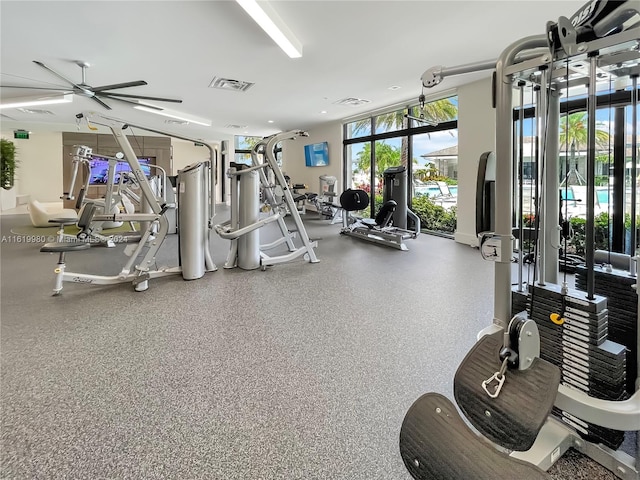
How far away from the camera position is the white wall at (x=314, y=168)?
30.7ft

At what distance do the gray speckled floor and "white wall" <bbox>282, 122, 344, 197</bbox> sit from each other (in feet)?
20.6

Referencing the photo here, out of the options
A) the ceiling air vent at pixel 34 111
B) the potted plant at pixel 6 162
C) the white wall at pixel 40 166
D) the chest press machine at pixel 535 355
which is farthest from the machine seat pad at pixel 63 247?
the white wall at pixel 40 166

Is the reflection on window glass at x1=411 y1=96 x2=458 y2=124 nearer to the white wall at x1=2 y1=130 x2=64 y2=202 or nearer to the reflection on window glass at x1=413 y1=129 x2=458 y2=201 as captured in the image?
the reflection on window glass at x1=413 y1=129 x2=458 y2=201

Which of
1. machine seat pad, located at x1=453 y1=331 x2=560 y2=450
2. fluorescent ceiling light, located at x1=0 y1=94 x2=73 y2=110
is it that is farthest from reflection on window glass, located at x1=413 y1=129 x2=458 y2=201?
fluorescent ceiling light, located at x1=0 y1=94 x2=73 y2=110

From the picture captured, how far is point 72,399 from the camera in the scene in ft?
5.38

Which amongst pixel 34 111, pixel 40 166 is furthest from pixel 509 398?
pixel 40 166

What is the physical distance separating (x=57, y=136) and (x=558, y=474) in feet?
49.8

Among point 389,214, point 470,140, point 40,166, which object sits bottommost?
point 389,214

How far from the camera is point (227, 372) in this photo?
1.87 m

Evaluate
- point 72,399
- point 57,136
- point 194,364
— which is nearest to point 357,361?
point 194,364

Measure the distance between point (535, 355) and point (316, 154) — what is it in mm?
9662

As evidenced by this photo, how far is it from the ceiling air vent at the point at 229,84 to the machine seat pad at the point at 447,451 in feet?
18.6

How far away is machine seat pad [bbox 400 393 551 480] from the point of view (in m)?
0.90

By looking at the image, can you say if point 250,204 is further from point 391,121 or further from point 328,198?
point 328,198
